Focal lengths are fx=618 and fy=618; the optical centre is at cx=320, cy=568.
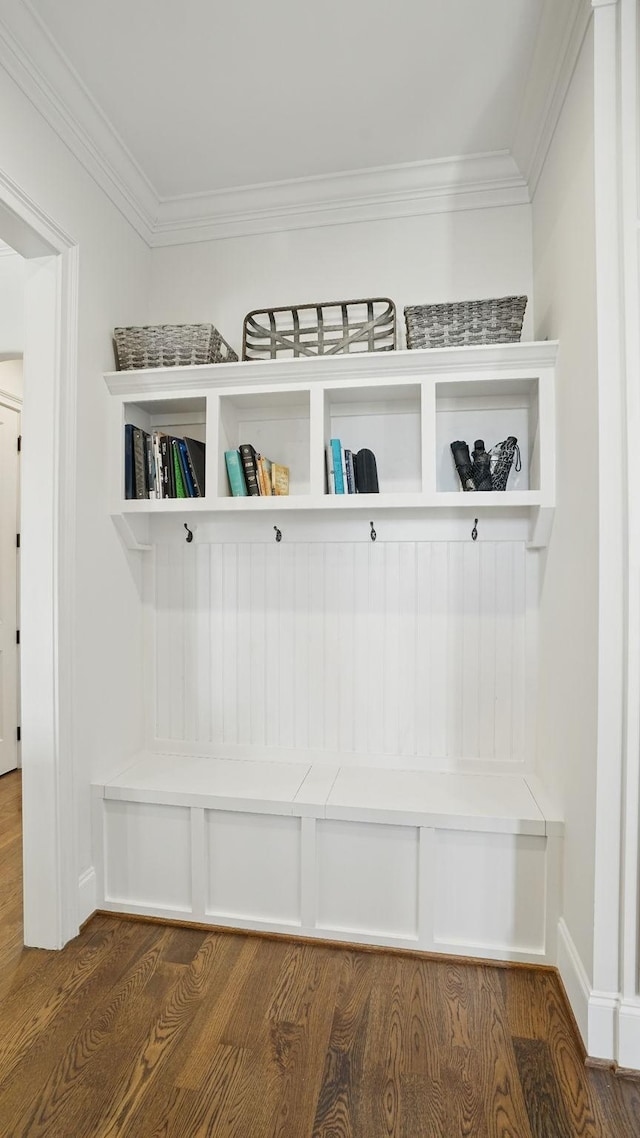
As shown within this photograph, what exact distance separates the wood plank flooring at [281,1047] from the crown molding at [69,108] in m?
2.60

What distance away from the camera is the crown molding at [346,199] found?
228 cm

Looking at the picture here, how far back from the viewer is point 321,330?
7.29ft

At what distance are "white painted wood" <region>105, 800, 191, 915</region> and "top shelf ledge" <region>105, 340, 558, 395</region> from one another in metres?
1.49

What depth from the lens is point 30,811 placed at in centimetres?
197

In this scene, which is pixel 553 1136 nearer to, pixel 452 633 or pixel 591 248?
pixel 452 633

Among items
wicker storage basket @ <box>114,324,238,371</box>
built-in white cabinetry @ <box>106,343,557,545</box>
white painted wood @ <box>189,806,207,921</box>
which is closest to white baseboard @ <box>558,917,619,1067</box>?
white painted wood @ <box>189,806,207,921</box>

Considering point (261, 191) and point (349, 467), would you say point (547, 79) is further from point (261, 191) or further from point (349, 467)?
point (349, 467)

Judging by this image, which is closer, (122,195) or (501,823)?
(501,823)

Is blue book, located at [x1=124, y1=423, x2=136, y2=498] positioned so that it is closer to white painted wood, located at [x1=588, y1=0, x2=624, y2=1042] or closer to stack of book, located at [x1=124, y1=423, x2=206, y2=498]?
stack of book, located at [x1=124, y1=423, x2=206, y2=498]

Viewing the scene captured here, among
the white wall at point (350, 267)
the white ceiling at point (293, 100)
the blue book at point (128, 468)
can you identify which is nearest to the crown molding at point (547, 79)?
the white ceiling at point (293, 100)

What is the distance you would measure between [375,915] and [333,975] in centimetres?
22

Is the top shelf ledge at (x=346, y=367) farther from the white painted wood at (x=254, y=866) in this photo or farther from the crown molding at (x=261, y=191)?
the white painted wood at (x=254, y=866)

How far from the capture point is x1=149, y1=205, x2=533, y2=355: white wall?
2.34m

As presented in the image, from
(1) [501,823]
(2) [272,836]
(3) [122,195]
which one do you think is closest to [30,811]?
(2) [272,836]
